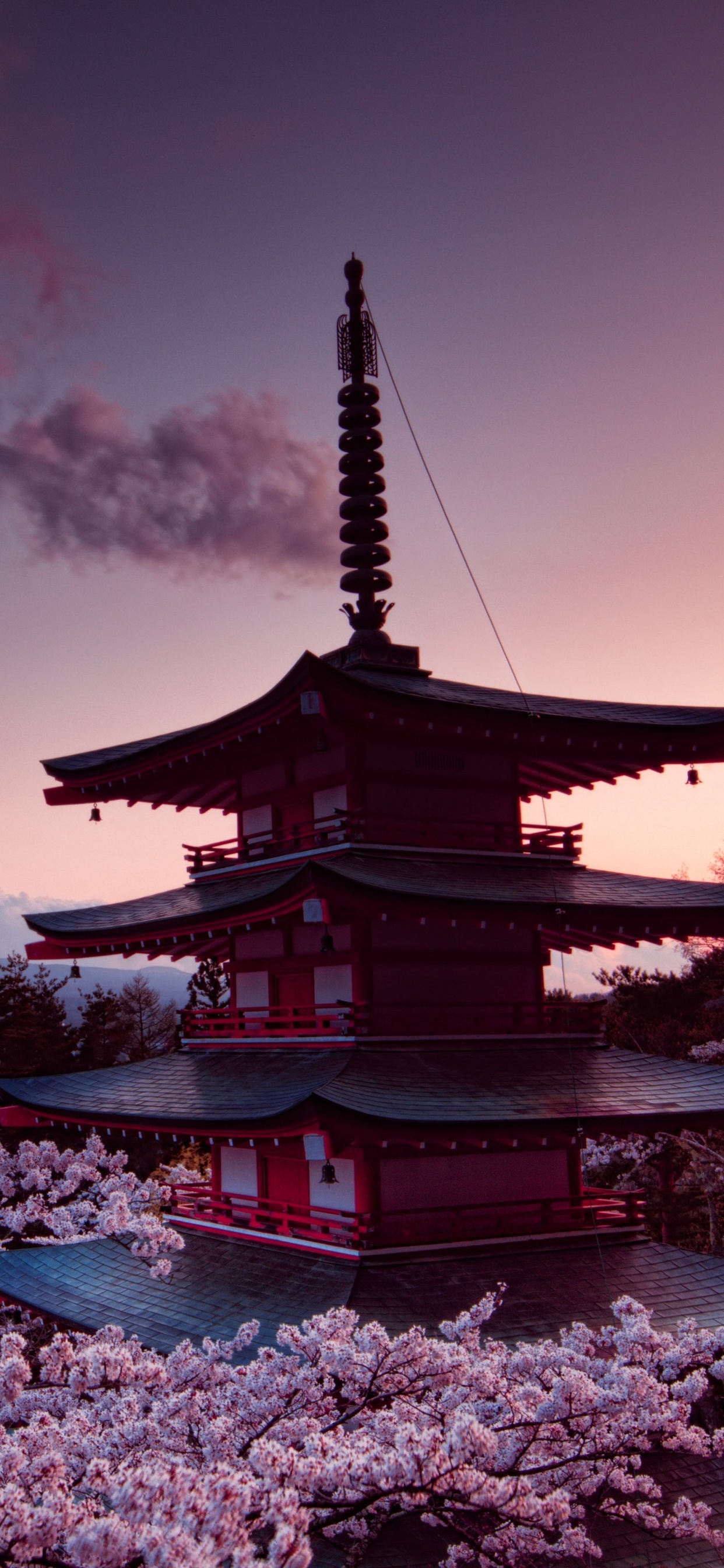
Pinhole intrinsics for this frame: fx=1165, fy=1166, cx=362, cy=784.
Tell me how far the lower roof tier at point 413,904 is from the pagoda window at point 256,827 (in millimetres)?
496

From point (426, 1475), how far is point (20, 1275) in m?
14.0

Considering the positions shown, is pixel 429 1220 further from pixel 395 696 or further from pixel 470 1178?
pixel 395 696

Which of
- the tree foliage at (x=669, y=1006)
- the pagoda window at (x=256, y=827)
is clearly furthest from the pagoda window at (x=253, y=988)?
the tree foliage at (x=669, y=1006)

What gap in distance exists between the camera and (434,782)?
1845cm

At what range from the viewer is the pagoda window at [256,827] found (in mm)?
19391

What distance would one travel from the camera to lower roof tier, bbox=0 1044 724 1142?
14391mm

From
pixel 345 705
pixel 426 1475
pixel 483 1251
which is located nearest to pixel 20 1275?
pixel 483 1251

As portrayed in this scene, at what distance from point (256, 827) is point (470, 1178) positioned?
267 inches

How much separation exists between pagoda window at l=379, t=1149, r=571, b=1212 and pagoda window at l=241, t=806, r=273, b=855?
573 centimetres

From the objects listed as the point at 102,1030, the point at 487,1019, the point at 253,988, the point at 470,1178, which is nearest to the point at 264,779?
the point at 253,988

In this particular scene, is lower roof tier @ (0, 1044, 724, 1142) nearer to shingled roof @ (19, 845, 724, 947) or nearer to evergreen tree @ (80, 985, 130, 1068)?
shingled roof @ (19, 845, 724, 947)

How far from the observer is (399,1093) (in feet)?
49.3

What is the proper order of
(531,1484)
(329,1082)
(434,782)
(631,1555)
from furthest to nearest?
(434,782) < (329,1082) < (631,1555) < (531,1484)

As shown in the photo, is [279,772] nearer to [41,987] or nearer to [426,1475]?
[426,1475]
